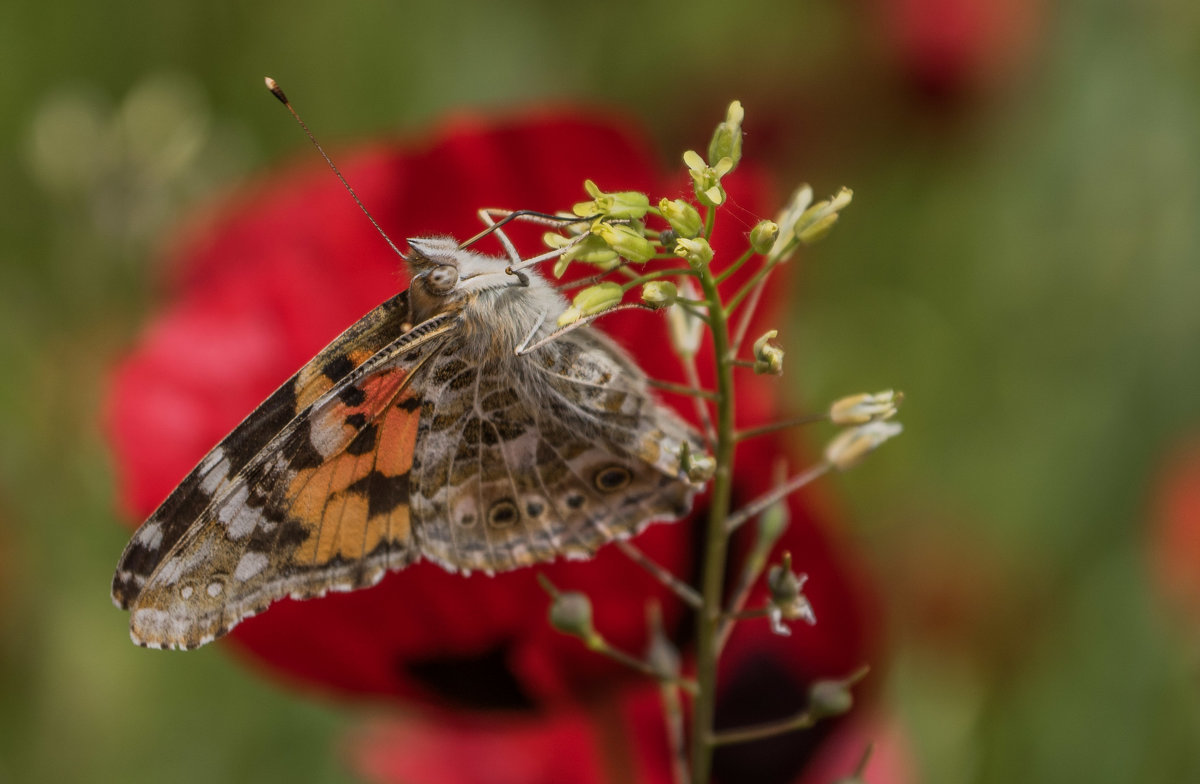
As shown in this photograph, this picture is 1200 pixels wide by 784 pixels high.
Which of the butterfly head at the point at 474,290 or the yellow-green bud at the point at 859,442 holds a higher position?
the butterfly head at the point at 474,290

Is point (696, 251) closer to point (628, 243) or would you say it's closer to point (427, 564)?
point (628, 243)

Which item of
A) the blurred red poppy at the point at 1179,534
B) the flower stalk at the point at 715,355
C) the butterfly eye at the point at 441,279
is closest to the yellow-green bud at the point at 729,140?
the flower stalk at the point at 715,355

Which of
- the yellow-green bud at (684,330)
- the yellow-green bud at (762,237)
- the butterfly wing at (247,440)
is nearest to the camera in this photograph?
the yellow-green bud at (762,237)

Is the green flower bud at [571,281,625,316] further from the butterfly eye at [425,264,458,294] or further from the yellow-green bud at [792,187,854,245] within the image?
the butterfly eye at [425,264,458,294]

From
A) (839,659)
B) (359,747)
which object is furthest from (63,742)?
(839,659)

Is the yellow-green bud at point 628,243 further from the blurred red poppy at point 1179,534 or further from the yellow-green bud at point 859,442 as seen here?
the blurred red poppy at point 1179,534

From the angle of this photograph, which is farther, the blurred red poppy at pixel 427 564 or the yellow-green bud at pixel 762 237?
the blurred red poppy at pixel 427 564

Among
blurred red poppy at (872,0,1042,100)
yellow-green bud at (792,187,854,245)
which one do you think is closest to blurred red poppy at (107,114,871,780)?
yellow-green bud at (792,187,854,245)
